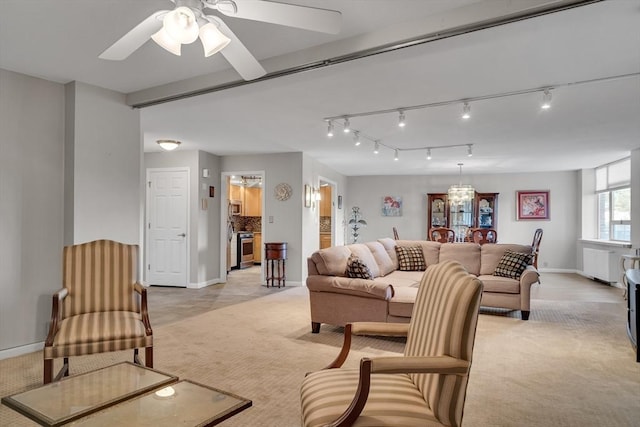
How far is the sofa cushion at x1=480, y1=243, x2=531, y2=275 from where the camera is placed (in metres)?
5.09

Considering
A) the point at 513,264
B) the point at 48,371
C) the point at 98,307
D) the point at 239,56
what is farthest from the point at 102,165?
the point at 513,264

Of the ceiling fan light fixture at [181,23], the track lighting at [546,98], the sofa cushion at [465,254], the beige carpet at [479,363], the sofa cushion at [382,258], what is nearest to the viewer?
the ceiling fan light fixture at [181,23]

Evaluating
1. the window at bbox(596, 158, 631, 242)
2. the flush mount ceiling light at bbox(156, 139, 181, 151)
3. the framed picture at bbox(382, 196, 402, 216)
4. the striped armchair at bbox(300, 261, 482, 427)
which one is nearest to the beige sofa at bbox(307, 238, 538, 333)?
the striped armchair at bbox(300, 261, 482, 427)

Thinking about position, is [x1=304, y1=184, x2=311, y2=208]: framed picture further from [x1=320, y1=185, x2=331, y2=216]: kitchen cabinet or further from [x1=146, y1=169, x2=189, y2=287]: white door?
[x1=320, y1=185, x2=331, y2=216]: kitchen cabinet

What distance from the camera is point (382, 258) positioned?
514 centimetres

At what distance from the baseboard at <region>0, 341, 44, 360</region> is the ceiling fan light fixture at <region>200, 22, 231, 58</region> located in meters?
3.10

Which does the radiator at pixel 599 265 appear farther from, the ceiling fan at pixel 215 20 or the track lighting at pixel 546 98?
the ceiling fan at pixel 215 20

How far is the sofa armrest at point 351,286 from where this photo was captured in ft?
12.3

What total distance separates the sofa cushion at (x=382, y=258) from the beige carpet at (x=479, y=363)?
114 centimetres

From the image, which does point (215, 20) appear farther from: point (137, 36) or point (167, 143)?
point (167, 143)

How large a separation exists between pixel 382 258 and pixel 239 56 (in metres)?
3.62

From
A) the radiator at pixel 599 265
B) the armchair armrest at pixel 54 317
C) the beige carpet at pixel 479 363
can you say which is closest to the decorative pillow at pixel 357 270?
the beige carpet at pixel 479 363

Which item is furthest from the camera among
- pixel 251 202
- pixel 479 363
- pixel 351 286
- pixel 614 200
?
pixel 251 202

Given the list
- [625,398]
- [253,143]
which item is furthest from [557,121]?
[253,143]
